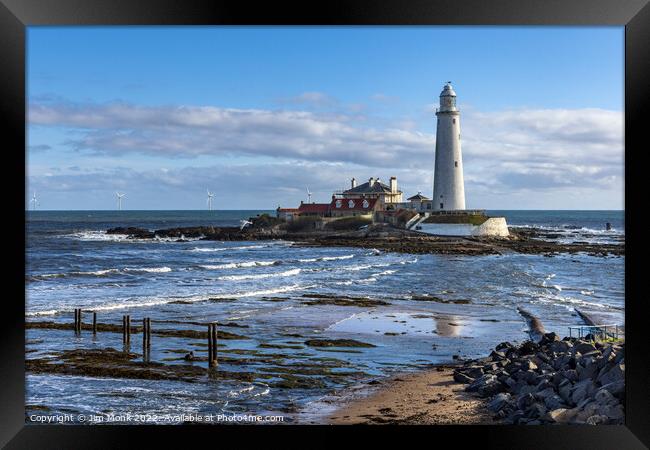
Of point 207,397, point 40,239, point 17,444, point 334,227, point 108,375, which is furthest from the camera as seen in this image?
point 334,227

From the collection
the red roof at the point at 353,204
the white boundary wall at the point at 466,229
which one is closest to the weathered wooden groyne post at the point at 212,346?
the white boundary wall at the point at 466,229

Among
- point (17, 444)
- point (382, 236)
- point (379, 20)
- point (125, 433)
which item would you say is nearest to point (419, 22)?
point (379, 20)

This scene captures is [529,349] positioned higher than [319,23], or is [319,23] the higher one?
[319,23]

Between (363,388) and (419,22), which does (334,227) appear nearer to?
(363,388)

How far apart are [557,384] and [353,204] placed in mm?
26598

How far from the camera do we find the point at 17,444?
13.6 ft

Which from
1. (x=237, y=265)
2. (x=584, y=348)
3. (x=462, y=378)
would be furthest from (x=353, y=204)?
(x=584, y=348)

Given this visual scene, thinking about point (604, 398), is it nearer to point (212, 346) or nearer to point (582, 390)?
point (582, 390)

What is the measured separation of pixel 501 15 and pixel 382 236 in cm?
2521

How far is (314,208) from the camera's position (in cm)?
3294

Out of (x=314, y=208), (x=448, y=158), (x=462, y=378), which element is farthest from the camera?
(x=314, y=208)

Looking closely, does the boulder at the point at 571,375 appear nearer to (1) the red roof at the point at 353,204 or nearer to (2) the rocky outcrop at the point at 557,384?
(2) the rocky outcrop at the point at 557,384

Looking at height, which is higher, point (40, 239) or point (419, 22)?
point (419, 22)

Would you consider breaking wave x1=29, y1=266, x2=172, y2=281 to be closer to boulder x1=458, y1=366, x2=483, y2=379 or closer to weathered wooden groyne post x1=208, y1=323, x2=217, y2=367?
weathered wooden groyne post x1=208, y1=323, x2=217, y2=367
